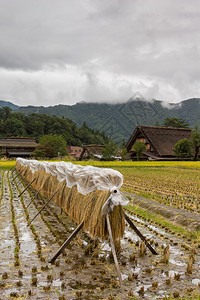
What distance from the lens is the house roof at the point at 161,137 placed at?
3300 cm

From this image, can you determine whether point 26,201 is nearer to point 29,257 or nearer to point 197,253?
point 29,257

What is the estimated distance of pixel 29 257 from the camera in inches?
137

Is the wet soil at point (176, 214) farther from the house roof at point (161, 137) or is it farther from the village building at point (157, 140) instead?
the house roof at point (161, 137)

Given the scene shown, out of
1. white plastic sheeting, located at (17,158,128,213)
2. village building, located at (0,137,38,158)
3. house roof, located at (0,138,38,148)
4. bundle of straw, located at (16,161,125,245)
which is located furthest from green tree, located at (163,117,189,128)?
white plastic sheeting, located at (17,158,128,213)

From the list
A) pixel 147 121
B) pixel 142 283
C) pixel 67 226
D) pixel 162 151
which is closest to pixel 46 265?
pixel 142 283

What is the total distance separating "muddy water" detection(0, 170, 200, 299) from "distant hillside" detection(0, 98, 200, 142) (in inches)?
3080

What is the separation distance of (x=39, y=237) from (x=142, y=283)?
6.86 ft

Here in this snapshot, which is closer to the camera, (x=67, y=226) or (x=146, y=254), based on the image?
(x=146, y=254)

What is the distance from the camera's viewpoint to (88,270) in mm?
3107

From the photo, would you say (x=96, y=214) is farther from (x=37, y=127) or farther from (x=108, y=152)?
(x=37, y=127)

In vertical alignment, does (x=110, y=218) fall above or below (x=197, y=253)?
above

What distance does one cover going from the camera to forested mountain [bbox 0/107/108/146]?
54562 millimetres

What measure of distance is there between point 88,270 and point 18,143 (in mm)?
41288

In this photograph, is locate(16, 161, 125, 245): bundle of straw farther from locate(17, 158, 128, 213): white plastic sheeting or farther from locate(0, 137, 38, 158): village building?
locate(0, 137, 38, 158): village building
